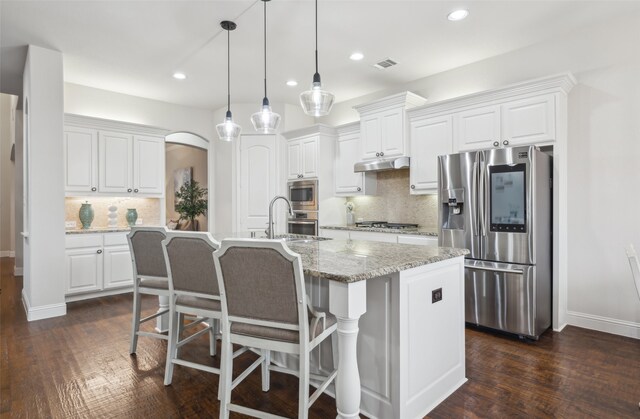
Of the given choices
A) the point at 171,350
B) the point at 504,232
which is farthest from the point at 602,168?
the point at 171,350

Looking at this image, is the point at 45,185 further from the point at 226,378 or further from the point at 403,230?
the point at 403,230

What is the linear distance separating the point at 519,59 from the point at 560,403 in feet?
10.8

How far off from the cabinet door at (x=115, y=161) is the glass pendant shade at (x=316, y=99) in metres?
3.50

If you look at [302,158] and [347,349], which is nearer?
[347,349]

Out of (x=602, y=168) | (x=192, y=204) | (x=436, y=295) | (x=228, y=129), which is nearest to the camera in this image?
(x=436, y=295)

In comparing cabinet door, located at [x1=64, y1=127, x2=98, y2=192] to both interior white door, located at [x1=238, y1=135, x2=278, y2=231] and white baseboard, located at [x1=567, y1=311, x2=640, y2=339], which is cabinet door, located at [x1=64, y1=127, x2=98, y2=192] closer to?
interior white door, located at [x1=238, y1=135, x2=278, y2=231]

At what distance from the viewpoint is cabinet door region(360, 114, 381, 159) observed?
4.52 meters

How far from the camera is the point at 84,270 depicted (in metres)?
4.42

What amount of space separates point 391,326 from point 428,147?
8.95 ft

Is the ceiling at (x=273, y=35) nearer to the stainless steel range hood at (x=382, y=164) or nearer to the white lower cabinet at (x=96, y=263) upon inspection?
the stainless steel range hood at (x=382, y=164)

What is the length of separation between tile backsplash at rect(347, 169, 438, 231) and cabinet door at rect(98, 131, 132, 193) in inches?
132

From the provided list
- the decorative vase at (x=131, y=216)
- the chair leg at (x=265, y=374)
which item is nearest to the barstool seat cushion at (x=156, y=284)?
the chair leg at (x=265, y=374)

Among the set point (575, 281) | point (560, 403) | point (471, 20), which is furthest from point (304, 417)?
point (471, 20)

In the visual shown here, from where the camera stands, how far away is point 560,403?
6.69 feet
